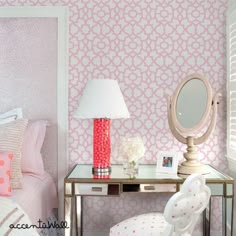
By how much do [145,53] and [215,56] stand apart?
541 millimetres

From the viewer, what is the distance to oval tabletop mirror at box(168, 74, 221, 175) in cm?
245

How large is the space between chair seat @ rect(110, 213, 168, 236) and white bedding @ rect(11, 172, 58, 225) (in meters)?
0.50

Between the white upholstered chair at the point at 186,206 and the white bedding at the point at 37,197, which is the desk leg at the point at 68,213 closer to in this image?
the white bedding at the point at 37,197

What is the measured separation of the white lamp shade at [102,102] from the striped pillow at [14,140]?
1.38 feet

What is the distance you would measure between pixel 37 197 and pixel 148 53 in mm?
1353

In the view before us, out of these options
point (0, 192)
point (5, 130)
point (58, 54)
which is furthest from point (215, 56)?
point (0, 192)

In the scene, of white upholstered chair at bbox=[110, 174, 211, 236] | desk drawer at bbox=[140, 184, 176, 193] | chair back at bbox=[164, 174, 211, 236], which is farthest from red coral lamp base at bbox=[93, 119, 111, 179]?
chair back at bbox=[164, 174, 211, 236]

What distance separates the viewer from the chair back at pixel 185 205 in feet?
5.61

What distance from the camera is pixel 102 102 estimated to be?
2.39m

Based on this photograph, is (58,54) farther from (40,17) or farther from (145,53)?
(145,53)

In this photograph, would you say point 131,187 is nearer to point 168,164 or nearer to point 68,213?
point 168,164

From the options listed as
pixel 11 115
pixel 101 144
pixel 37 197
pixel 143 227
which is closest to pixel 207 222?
pixel 143 227

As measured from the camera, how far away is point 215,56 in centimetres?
281

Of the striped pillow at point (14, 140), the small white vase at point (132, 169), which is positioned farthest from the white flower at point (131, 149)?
the striped pillow at point (14, 140)
